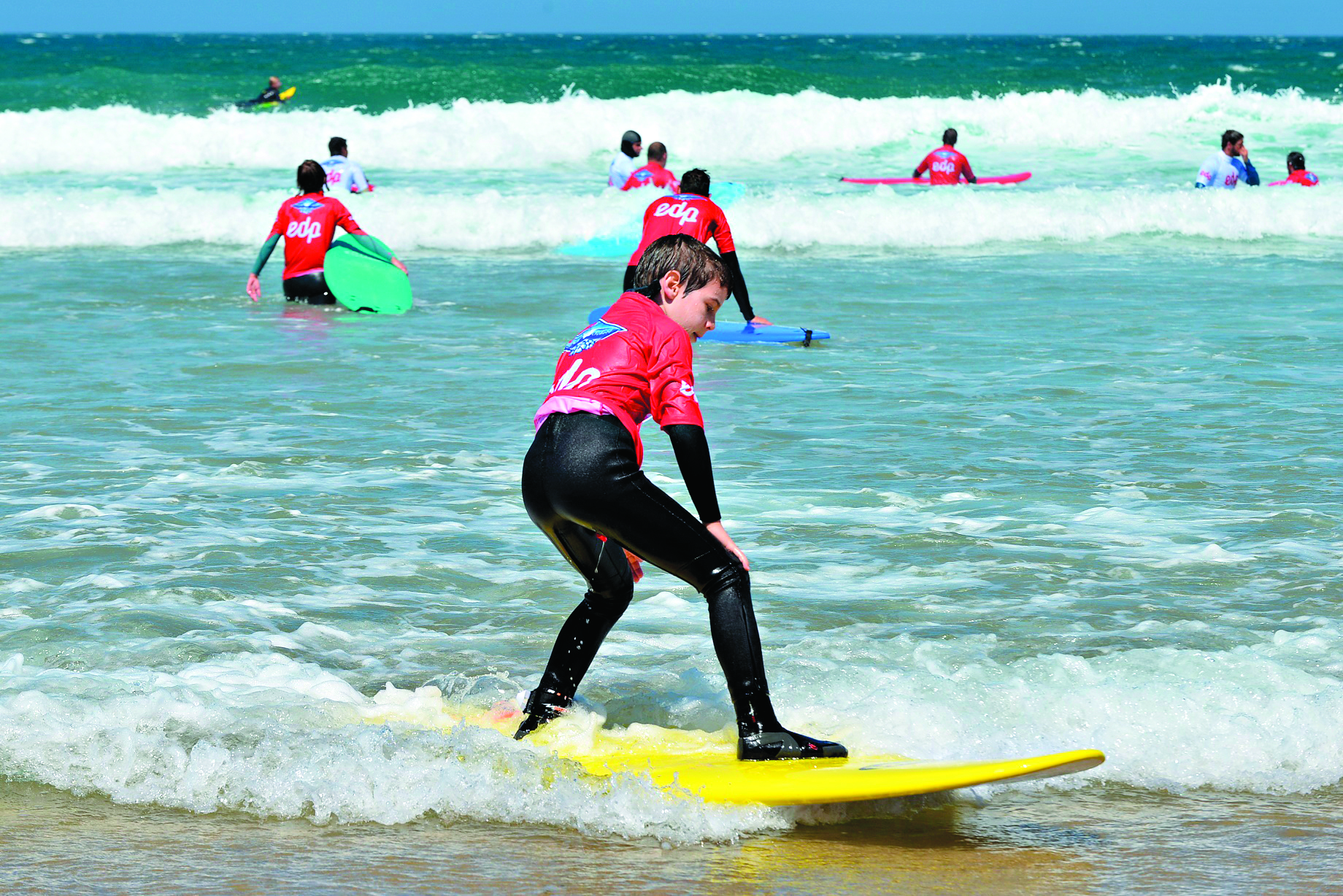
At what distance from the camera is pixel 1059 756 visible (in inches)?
142

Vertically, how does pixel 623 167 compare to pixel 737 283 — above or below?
above

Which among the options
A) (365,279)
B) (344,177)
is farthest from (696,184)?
(344,177)

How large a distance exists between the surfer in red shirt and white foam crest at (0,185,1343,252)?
51cm

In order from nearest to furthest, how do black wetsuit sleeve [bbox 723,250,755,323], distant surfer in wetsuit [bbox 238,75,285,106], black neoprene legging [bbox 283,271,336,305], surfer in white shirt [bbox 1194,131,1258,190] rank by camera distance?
black wetsuit sleeve [bbox 723,250,755,323], black neoprene legging [bbox 283,271,336,305], surfer in white shirt [bbox 1194,131,1258,190], distant surfer in wetsuit [bbox 238,75,285,106]

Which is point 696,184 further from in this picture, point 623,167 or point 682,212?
point 623,167

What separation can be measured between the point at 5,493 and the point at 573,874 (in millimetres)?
4582

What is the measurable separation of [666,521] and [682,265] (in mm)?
679

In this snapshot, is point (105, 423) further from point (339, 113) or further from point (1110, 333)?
point (339, 113)

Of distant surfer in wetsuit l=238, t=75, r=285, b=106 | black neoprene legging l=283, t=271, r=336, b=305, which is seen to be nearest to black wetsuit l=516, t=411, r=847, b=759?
black neoprene legging l=283, t=271, r=336, b=305

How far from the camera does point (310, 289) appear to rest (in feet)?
43.2

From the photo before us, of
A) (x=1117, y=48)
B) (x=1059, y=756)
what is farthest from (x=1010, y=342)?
(x=1117, y=48)

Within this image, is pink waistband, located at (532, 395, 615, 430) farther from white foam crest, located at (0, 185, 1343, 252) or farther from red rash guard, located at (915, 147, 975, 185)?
red rash guard, located at (915, 147, 975, 185)

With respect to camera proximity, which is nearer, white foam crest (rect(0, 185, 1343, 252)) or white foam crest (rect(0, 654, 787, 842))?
white foam crest (rect(0, 654, 787, 842))

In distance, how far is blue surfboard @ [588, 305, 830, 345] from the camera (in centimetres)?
1116
